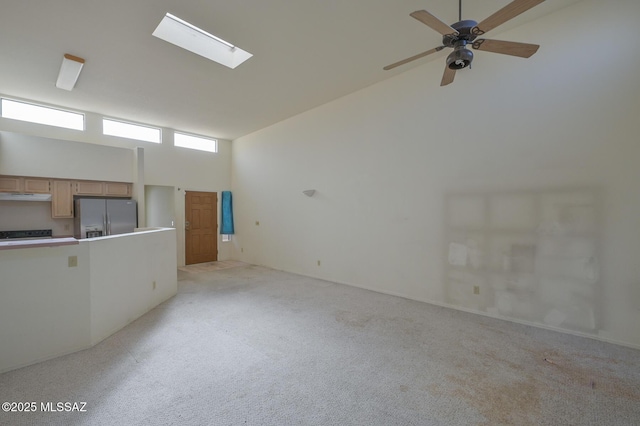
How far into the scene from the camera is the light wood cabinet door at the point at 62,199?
4.84m

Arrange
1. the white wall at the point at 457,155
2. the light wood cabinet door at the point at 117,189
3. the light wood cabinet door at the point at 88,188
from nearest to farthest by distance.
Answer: the white wall at the point at 457,155 → the light wood cabinet door at the point at 88,188 → the light wood cabinet door at the point at 117,189

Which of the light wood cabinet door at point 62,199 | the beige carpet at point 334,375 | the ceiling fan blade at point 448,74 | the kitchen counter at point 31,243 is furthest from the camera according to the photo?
the light wood cabinet door at point 62,199

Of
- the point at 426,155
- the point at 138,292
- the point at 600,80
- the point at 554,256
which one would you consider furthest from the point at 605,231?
the point at 138,292

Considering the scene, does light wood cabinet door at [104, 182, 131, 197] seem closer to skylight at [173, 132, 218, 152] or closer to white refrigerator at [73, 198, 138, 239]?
white refrigerator at [73, 198, 138, 239]

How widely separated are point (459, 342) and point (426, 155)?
2530 mm

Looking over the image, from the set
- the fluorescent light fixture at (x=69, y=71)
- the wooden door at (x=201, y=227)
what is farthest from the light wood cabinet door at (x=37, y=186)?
the wooden door at (x=201, y=227)

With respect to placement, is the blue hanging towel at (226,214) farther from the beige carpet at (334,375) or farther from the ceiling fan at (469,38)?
the ceiling fan at (469,38)

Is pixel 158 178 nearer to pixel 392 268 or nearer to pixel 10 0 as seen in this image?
pixel 10 0

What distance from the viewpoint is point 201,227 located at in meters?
7.25

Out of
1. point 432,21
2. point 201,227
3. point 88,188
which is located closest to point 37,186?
point 88,188

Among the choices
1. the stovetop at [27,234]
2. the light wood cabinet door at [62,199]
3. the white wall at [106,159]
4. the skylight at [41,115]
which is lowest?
the stovetop at [27,234]

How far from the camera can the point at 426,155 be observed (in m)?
3.99

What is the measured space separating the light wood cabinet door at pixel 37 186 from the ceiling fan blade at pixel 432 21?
6330 millimetres

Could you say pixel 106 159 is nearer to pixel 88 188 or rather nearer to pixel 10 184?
pixel 88 188
